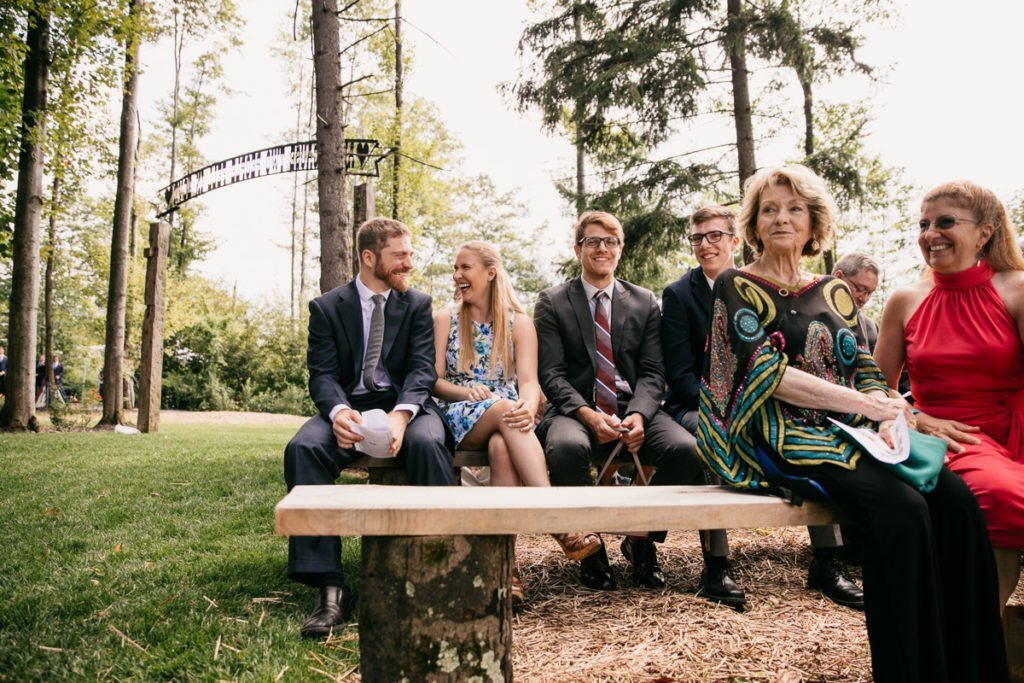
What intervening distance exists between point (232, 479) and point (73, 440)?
4.30 metres

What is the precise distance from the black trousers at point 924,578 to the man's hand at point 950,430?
19.5 inches

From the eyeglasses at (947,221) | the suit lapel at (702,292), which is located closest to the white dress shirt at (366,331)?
the suit lapel at (702,292)

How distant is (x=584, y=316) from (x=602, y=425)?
2.37 feet

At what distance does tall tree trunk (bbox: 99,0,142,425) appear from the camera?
1242 centimetres

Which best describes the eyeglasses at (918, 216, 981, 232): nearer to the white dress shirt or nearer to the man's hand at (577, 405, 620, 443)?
the man's hand at (577, 405, 620, 443)

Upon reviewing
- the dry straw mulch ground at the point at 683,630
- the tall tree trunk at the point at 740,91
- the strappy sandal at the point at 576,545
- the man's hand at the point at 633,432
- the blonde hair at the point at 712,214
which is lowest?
the dry straw mulch ground at the point at 683,630

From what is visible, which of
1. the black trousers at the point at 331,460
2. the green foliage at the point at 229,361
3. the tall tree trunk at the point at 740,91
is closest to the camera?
the black trousers at the point at 331,460

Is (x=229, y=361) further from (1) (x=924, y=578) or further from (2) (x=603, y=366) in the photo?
(1) (x=924, y=578)

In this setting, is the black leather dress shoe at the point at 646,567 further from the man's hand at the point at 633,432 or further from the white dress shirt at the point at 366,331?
the white dress shirt at the point at 366,331

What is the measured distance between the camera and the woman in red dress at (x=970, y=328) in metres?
2.72

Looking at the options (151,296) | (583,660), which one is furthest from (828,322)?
(151,296)

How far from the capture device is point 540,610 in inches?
126

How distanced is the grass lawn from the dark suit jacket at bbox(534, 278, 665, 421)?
1590mm

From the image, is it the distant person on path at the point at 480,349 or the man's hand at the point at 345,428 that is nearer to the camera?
the man's hand at the point at 345,428
